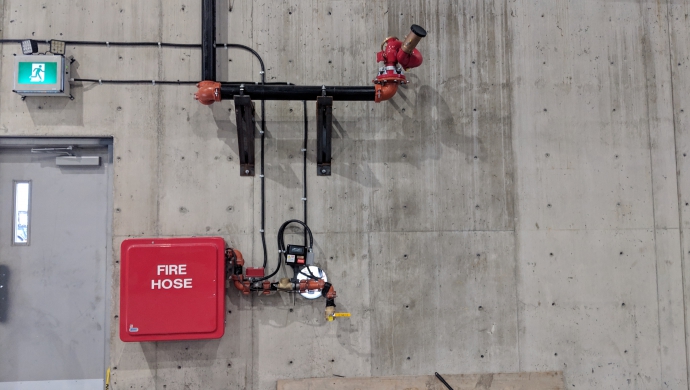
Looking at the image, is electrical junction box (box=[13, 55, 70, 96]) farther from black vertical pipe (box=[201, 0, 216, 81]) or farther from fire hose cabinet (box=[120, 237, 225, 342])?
fire hose cabinet (box=[120, 237, 225, 342])

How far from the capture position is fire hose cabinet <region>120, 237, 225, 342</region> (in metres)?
2.35

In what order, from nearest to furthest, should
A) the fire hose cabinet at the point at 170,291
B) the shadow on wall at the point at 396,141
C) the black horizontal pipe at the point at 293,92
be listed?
the fire hose cabinet at the point at 170,291 → the black horizontal pipe at the point at 293,92 → the shadow on wall at the point at 396,141

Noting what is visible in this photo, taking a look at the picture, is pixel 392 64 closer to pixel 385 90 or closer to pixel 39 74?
pixel 385 90

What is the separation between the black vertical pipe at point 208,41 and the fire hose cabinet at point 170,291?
1.08 meters

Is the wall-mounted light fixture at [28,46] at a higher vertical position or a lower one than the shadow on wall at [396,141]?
higher

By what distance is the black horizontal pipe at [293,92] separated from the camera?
248 cm

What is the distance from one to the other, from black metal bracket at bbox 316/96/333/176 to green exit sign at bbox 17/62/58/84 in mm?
1648

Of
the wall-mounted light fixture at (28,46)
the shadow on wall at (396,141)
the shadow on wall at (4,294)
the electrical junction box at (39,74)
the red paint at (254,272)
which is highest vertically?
the wall-mounted light fixture at (28,46)

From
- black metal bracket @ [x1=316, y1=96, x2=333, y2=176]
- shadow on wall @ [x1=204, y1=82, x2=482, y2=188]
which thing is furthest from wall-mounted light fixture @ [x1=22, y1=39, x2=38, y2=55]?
black metal bracket @ [x1=316, y1=96, x2=333, y2=176]

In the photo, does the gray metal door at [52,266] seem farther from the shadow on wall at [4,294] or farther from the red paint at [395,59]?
the red paint at [395,59]

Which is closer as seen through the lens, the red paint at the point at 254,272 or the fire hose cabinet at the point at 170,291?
the fire hose cabinet at the point at 170,291

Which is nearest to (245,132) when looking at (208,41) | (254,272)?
(208,41)

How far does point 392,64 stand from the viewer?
8.23ft

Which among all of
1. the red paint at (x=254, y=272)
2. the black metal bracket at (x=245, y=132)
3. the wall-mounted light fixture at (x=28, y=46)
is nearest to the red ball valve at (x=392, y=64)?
the black metal bracket at (x=245, y=132)
